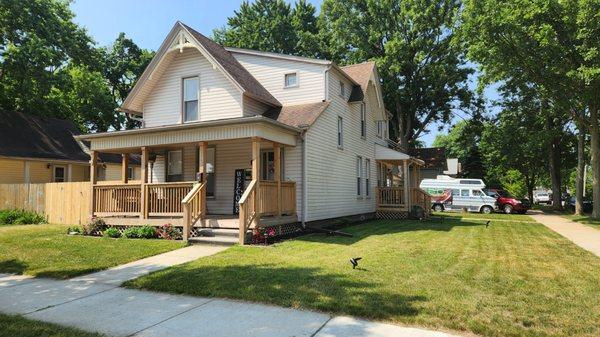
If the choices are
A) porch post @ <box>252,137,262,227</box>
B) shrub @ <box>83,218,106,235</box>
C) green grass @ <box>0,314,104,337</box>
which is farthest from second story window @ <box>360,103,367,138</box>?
green grass @ <box>0,314,104,337</box>

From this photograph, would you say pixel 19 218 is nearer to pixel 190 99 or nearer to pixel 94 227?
pixel 94 227

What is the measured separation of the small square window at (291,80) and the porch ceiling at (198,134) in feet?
12.0

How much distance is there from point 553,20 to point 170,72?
18.8 meters

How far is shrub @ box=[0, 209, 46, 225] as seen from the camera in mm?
18156

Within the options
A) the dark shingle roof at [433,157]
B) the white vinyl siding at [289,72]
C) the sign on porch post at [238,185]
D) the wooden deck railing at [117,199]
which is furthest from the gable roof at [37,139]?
the dark shingle roof at [433,157]

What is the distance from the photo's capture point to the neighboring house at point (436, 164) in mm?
46466

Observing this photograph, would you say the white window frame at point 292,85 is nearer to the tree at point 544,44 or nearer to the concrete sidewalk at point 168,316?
the tree at point 544,44

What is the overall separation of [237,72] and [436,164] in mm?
35646

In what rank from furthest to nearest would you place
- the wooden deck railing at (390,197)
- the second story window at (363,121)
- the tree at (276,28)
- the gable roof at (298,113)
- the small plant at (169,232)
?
the tree at (276,28) < the wooden deck railing at (390,197) < the second story window at (363,121) < the gable roof at (298,113) < the small plant at (169,232)

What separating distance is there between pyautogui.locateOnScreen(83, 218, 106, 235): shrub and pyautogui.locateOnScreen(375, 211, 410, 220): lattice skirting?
46.1 ft

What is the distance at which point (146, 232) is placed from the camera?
1302 cm

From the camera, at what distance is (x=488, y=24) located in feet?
70.3

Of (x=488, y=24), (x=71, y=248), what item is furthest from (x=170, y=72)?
(x=488, y=24)

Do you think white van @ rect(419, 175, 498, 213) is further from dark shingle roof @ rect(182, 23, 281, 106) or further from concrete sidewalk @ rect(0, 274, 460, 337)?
concrete sidewalk @ rect(0, 274, 460, 337)
